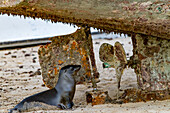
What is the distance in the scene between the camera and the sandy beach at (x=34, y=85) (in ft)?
9.31

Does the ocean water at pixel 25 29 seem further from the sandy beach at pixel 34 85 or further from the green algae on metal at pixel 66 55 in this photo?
the green algae on metal at pixel 66 55

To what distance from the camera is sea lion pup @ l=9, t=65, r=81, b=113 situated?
2877mm

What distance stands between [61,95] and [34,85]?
110cm

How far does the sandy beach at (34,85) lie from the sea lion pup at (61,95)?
0.30ft

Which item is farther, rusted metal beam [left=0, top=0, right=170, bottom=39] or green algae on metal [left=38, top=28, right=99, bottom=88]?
green algae on metal [left=38, top=28, right=99, bottom=88]

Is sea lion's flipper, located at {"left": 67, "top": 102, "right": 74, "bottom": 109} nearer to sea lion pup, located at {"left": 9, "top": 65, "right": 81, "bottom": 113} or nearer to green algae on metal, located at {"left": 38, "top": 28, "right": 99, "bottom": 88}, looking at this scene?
sea lion pup, located at {"left": 9, "top": 65, "right": 81, "bottom": 113}

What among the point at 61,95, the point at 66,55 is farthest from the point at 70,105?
the point at 66,55

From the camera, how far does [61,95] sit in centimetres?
296

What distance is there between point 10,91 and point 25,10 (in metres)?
1.12

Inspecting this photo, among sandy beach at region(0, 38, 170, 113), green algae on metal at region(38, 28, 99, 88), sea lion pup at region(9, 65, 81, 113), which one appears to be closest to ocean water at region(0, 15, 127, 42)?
sandy beach at region(0, 38, 170, 113)

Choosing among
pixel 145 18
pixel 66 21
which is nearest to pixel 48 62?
pixel 66 21

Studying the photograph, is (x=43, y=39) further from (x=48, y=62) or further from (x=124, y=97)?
(x=124, y=97)

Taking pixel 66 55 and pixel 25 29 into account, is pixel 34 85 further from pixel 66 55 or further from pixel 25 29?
pixel 25 29

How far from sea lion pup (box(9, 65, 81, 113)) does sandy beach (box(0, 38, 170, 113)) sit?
0.30ft
